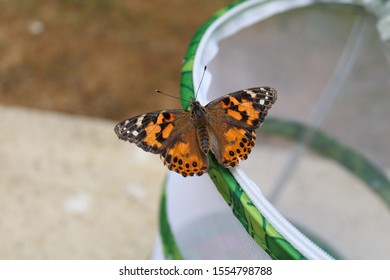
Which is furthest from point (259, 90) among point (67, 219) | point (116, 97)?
point (116, 97)

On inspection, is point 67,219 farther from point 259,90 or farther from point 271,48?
point 259,90

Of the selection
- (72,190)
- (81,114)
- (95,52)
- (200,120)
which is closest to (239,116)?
(200,120)

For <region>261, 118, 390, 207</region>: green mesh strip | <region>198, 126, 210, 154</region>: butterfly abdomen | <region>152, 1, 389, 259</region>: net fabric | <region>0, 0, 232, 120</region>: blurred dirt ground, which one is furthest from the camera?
<region>0, 0, 232, 120</region>: blurred dirt ground

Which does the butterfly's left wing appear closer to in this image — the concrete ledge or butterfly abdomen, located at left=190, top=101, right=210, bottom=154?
butterfly abdomen, located at left=190, top=101, right=210, bottom=154

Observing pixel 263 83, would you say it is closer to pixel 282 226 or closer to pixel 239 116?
pixel 239 116

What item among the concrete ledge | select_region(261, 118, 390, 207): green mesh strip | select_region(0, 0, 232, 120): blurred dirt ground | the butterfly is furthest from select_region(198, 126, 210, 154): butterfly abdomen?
select_region(0, 0, 232, 120): blurred dirt ground
